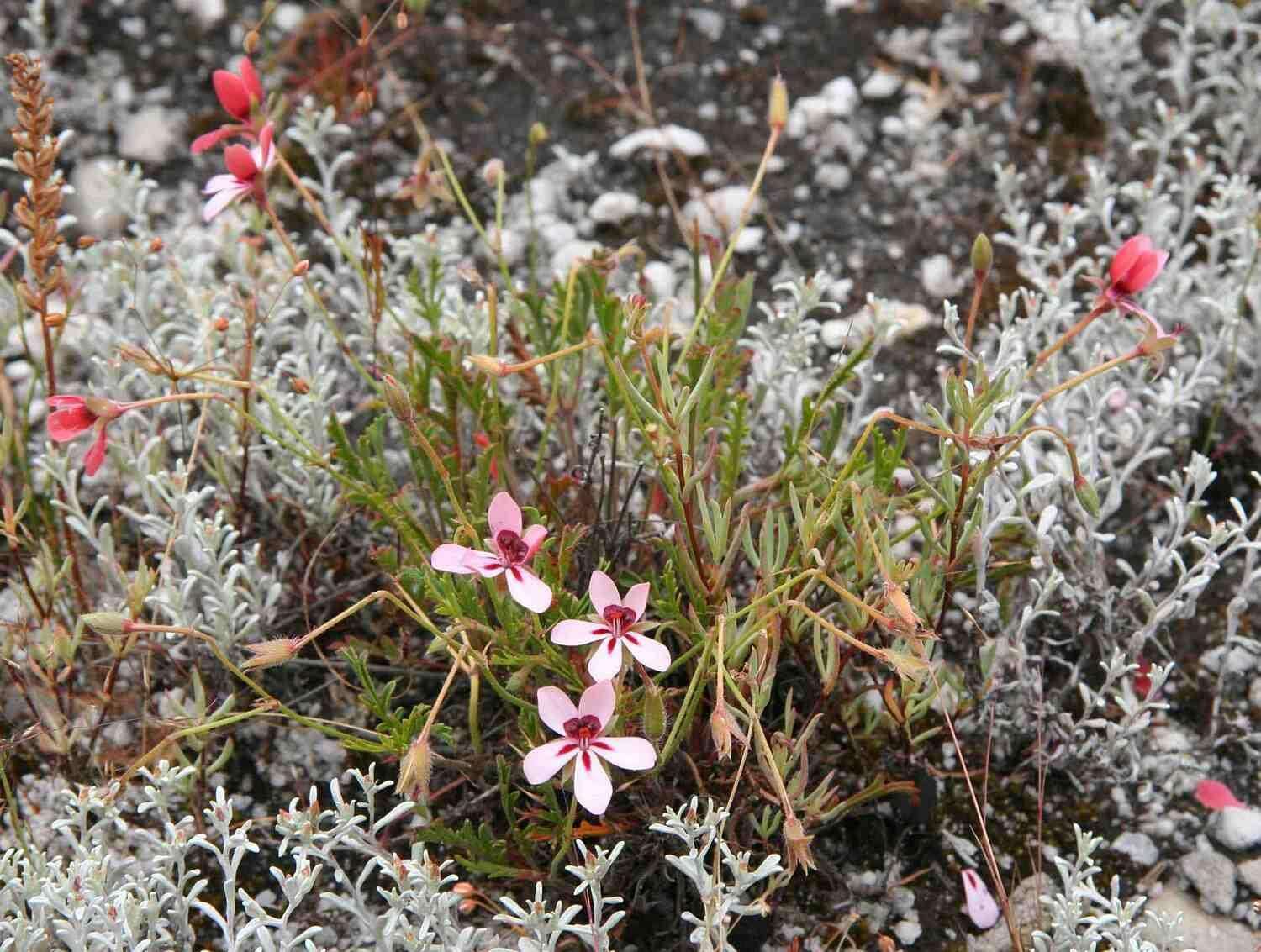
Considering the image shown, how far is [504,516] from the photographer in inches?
60.0

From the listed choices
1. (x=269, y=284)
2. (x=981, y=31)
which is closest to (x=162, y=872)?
(x=269, y=284)

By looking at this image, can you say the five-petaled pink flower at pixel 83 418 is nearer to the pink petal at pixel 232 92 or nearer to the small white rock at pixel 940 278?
the pink petal at pixel 232 92

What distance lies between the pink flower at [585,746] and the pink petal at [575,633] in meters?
0.05

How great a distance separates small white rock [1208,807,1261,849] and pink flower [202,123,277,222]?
158 cm

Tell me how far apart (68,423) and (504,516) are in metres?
0.53

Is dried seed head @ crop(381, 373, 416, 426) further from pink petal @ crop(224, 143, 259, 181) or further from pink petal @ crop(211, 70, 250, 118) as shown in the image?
pink petal @ crop(211, 70, 250, 118)

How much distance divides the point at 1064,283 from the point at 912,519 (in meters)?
0.46

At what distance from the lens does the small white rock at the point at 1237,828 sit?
1860 mm

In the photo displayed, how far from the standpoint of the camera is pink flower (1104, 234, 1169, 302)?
157 centimetres

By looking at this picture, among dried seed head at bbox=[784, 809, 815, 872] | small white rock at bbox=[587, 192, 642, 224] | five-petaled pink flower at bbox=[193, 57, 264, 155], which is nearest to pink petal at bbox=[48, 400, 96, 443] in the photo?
five-petaled pink flower at bbox=[193, 57, 264, 155]

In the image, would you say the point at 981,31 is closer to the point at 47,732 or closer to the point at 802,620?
the point at 802,620

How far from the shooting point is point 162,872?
5.49 ft

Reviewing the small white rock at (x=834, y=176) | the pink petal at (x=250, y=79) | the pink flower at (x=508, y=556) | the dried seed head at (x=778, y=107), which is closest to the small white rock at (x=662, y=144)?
the small white rock at (x=834, y=176)

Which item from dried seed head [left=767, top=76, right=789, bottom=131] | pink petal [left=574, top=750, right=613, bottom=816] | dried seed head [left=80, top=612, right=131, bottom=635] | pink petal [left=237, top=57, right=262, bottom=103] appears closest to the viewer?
pink petal [left=574, top=750, right=613, bottom=816]
